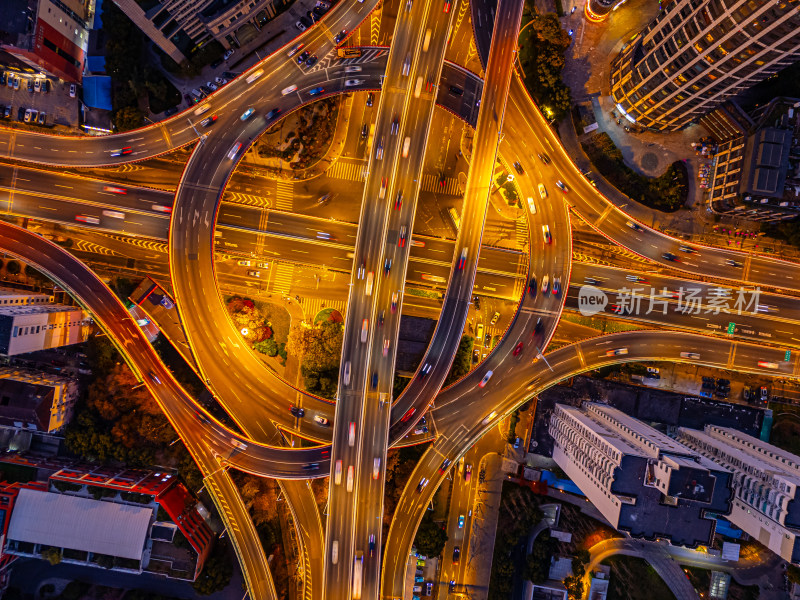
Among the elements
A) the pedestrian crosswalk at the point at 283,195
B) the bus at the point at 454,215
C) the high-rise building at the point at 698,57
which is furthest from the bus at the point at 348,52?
the high-rise building at the point at 698,57

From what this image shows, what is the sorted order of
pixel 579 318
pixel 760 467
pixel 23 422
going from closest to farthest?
1. pixel 760 467
2. pixel 23 422
3. pixel 579 318

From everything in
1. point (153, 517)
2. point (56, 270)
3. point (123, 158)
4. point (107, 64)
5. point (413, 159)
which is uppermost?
point (107, 64)

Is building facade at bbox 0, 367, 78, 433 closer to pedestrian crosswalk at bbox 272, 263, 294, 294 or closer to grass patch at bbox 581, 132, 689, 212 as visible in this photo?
pedestrian crosswalk at bbox 272, 263, 294, 294

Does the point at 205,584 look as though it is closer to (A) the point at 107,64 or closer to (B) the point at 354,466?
(B) the point at 354,466

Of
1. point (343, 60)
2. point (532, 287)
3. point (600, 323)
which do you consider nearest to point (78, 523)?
point (532, 287)

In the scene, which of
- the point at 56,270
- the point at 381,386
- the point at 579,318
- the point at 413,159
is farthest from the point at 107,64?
the point at 579,318

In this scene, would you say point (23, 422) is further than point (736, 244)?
No

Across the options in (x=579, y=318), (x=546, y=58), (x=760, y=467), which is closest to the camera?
(x=760, y=467)

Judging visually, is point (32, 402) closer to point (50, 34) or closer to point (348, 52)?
point (50, 34)
